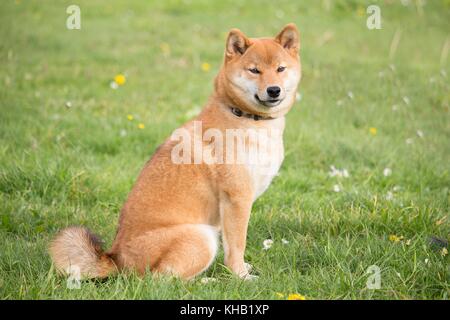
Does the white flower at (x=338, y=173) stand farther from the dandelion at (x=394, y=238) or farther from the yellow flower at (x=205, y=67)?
the yellow flower at (x=205, y=67)

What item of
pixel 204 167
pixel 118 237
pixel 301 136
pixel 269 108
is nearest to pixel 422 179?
pixel 301 136

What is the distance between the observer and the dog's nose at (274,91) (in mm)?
3840

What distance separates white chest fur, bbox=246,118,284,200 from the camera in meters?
3.81

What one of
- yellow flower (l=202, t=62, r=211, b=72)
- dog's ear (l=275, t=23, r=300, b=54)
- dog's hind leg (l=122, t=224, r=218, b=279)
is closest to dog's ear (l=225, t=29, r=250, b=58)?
dog's ear (l=275, t=23, r=300, b=54)

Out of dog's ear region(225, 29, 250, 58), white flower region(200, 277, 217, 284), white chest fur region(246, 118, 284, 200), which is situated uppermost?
dog's ear region(225, 29, 250, 58)

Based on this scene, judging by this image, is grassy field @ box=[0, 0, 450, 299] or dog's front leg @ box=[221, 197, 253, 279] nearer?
grassy field @ box=[0, 0, 450, 299]

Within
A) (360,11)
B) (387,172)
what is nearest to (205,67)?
(387,172)

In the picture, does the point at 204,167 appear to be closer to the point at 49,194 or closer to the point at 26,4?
the point at 49,194

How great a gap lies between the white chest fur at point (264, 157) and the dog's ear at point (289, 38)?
1.74 feet

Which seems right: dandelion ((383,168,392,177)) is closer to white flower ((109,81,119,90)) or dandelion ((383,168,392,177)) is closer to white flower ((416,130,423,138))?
white flower ((416,130,423,138))

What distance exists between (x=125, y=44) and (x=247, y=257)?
596cm

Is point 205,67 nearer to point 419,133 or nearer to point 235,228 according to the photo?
point 419,133

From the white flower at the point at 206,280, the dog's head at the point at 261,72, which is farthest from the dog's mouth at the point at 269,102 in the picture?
the white flower at the point at 206,280

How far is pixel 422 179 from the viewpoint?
18.2 feet
